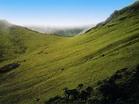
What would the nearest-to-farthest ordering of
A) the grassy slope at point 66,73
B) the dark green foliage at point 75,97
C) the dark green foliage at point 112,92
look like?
the dark green foliage at point 112,92
the dark green foliage at point 75,97
the grassy slope at point 66,73

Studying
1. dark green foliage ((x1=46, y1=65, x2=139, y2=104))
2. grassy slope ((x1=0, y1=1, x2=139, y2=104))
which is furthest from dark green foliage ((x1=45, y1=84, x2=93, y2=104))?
grassy slope ((x1=0, y1=1, x2=139, y2=104))

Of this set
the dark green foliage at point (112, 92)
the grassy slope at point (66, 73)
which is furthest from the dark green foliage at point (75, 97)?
the grassy slope at point (66, 73)

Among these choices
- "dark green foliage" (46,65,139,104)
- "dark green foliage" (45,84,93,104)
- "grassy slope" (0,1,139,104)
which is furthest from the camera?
"grassy slope" (0,1,139,104)

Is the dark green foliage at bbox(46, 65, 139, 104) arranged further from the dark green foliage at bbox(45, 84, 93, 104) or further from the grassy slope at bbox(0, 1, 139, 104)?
the grassy slope at bbox(0, 1, 139, 104)

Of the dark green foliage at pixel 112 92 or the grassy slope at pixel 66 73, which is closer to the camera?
the dark green foliage at pixel 112 92

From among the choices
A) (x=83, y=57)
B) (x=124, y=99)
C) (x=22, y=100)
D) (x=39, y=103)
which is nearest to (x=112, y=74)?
(x=124, y=99)

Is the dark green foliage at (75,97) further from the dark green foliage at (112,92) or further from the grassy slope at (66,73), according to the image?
the grassy slope at (66,73)

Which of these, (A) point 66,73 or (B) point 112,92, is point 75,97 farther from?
(A) point 66,73

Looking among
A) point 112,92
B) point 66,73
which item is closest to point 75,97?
point 112,92

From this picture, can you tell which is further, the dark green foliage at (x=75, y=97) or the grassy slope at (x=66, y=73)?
the grassy slope at (x=66, y=73)

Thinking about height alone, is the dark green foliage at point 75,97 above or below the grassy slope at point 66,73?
below

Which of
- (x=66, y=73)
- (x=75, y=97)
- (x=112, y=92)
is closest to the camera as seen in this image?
(x=112, y=92)

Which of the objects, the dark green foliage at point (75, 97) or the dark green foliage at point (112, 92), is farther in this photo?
the dark green foliage at point (75, 97)

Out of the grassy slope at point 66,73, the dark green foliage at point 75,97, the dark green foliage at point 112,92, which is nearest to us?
the dark green foliage at point 112,92
